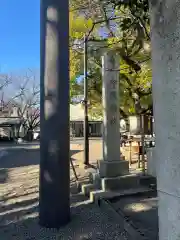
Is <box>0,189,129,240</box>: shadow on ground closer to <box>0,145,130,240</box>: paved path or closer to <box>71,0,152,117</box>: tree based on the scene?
<box>0,145,130,240</box>: paved path

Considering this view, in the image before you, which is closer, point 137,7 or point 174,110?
point 174,110

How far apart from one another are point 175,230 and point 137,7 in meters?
2.42

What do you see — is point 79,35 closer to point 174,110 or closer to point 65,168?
point 65,168

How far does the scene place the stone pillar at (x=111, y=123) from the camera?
703cm

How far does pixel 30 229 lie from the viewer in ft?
16.0

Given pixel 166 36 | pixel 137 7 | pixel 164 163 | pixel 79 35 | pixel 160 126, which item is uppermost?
pixel 79 35

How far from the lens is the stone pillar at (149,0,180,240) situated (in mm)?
1829

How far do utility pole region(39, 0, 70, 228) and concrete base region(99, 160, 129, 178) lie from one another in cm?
204

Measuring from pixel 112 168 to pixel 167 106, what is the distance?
5.19m

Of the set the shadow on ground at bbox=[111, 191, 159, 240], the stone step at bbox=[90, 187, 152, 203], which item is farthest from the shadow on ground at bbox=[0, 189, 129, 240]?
the shadow on ground at bbox=[111, 191, 159, 240]

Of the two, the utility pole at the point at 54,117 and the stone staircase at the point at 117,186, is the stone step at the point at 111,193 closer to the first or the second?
the stone staircase at the point at 117,186

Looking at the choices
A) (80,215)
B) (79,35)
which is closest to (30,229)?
(80,215)

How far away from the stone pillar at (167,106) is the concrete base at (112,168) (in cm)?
486

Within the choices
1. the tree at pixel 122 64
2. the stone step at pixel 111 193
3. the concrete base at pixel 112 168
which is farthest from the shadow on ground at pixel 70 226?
the tree at pixel 122 64
